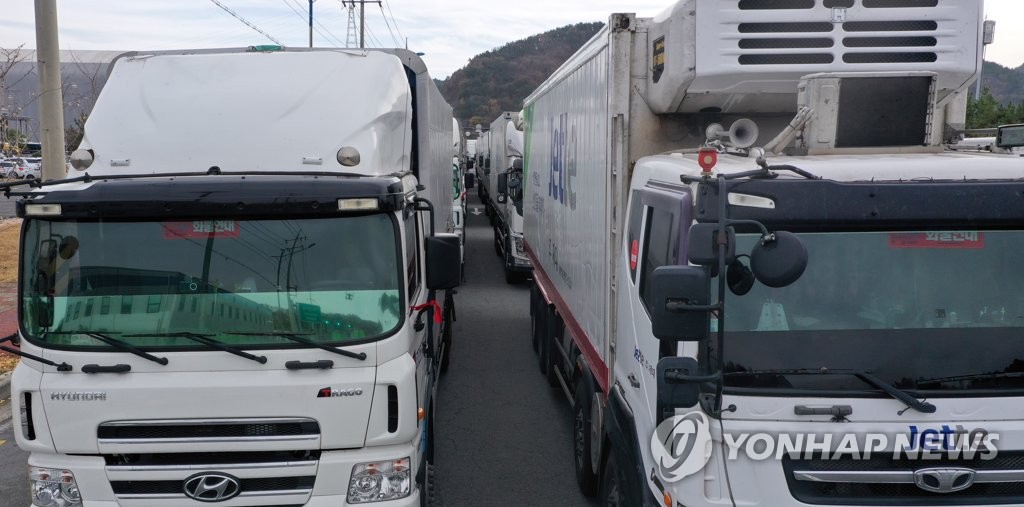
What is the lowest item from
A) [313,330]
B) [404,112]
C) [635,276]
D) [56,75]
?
[313,330]

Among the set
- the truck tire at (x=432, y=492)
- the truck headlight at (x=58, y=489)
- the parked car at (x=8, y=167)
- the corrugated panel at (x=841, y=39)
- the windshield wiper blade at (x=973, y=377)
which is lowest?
the truck tire at (x=432, y=492)

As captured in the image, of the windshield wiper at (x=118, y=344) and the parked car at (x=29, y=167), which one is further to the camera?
the parked car at (x=29, y=167)

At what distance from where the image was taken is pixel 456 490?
6.85 meters

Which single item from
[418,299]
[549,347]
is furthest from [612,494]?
[549,347]

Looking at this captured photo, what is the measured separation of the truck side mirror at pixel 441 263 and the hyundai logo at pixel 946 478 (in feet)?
9.52

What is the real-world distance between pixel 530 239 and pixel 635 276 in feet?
24.5

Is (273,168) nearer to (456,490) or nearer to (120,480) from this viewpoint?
(120,480)

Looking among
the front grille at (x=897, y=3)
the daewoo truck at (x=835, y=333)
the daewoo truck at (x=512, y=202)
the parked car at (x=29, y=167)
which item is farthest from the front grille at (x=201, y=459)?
the parked car at (x=29, y=167)

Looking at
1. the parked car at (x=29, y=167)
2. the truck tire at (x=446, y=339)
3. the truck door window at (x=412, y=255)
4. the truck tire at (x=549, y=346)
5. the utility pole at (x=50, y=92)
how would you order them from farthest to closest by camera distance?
1. the parked car at (x=29, y=167)
2. the utility pole at (x=50, y=92)
3. the truck tire at (x=446, y=339)
4. the truck tire at (x=549, y=346)
5. the truck door window at (x=412, y=255)

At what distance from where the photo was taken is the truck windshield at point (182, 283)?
14.6 ft

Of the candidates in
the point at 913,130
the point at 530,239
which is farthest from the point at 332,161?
the point at 530,239

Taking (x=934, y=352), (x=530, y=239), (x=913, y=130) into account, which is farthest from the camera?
(x=530, y=239)

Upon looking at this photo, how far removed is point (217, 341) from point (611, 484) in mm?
2430

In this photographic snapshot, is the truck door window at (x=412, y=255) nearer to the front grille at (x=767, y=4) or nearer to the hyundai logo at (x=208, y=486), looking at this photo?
the hyundai logo at (x=208, y=486)
